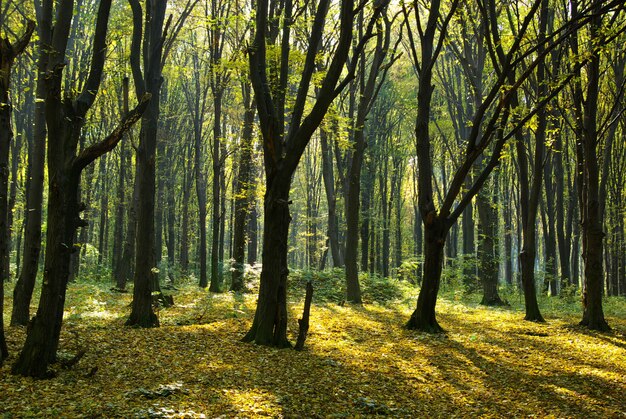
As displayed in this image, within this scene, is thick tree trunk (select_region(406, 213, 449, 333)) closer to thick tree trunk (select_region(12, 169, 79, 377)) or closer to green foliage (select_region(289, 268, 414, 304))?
green foliage (select_region(289, 268, 414, 304))

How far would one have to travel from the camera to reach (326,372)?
7035mm

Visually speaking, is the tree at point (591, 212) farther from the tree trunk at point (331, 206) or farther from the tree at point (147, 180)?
the tree trunk at point (331, 206)

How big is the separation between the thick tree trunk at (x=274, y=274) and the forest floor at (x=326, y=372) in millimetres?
350

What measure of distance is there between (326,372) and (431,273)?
14.6 ft

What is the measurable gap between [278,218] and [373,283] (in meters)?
12.0

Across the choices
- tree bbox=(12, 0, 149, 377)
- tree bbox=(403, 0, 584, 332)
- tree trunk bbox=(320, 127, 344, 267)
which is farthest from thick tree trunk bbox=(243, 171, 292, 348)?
tree trunk bbox=(320, 127, 344, 267)

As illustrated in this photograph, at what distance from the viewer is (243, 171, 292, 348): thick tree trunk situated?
8.27 meters

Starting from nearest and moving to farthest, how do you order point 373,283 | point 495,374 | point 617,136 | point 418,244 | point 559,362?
1. point 495,374
2. point 559,362
3. point 373,283
4. point 617,136
5. point 418,244

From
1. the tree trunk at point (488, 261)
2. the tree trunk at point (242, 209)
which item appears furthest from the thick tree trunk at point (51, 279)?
the tree trunk at point (488, 261)

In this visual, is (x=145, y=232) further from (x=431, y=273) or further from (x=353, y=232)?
(x=353, y=232)

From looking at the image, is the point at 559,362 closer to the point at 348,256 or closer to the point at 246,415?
the point at 246,415

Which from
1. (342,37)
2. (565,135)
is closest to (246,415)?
(342,37)

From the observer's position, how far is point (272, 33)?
14.5 metres

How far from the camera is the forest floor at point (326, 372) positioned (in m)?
5.18
